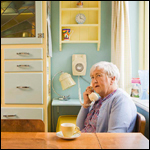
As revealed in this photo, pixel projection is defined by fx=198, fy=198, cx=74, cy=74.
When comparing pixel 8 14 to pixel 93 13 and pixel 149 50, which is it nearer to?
pixel 93 13

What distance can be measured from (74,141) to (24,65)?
1692 millimetres

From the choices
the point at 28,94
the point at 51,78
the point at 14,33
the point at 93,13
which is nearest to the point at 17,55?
the point at 14,33

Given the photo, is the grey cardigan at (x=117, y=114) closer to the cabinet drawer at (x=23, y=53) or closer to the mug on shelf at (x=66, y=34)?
the cabinet drawer at (x=23, y=53)

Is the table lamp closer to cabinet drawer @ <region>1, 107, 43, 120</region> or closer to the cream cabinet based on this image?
the cream cabinet

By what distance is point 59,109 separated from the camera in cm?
294

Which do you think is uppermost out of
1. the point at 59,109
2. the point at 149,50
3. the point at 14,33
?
the point at 14,33

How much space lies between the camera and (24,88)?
241 cm

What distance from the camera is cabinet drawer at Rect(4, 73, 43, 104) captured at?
94.7 inches

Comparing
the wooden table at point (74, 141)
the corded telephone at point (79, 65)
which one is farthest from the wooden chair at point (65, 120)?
the wooden table at point (74, 141)

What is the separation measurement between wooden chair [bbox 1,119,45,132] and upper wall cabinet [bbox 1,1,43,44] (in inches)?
53.4

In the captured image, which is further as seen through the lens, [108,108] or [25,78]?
[25,78]

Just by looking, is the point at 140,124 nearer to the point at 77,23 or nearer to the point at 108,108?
the point at 108,108

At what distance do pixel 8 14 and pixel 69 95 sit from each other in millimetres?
1353

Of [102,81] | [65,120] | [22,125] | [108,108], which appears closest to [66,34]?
[65,120]
